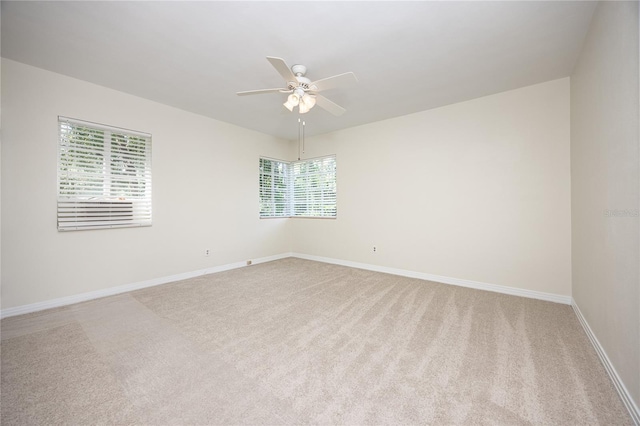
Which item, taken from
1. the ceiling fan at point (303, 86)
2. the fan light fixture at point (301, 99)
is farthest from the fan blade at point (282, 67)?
the fan light fixture at point (301, 99)

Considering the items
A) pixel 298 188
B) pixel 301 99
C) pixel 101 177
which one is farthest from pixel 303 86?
pixel 298 188

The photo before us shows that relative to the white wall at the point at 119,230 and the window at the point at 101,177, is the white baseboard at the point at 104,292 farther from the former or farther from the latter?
the window at the point at 101,177

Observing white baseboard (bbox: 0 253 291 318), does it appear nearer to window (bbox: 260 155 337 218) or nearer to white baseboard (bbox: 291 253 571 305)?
window (bbox: 260 155 337 218)

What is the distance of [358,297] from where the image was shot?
9.95ft

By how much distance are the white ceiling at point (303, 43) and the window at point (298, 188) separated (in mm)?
2008

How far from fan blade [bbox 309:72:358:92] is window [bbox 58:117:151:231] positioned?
8.79ft

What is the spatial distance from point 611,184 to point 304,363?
8.15 feet

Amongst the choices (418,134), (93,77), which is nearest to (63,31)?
(93,77)

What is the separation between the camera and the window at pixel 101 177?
2828 mm

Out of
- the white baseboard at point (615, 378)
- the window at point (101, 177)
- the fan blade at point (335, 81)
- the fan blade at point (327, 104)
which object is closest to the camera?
the white baseboard at point (615, 378)

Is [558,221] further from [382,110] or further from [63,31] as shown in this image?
[63,31]

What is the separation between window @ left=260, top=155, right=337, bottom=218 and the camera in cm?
506

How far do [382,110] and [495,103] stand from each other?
1.49 m

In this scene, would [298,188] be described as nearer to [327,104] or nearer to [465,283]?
[327,104]
